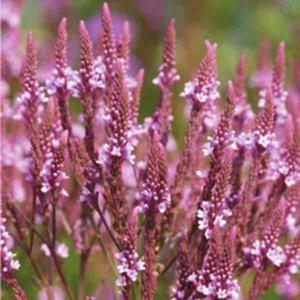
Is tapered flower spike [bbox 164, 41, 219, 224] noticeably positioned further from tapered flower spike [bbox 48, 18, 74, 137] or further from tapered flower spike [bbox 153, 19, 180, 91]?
tapered flower spike [bbox 48, 18, 74, 137]

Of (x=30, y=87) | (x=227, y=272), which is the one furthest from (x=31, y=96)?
(x=227, y=272)

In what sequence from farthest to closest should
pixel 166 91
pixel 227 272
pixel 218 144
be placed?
pixel 166 91, pixel 218 144, pixel 227 272

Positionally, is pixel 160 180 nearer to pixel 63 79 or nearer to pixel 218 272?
pixel 218 272

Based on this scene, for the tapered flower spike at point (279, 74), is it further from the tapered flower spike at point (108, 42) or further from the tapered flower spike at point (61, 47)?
the tapered flower spike at point (61, 47)

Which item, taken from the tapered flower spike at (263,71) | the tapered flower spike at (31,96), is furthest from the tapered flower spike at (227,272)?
the tapered flower spike at (263,71)

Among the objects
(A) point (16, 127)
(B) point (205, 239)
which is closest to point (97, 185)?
(B) point (205, 239)

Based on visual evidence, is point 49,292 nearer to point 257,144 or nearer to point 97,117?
point 97,117

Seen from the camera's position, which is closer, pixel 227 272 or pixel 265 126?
pixel 227 272
